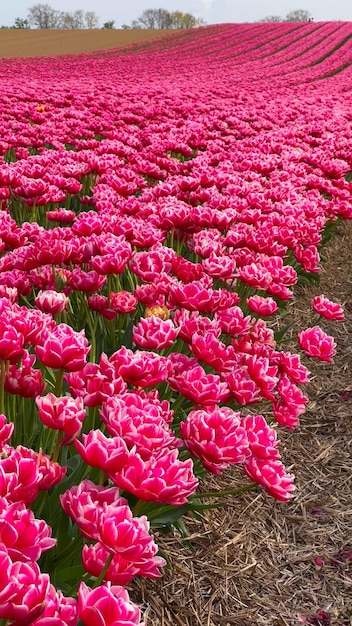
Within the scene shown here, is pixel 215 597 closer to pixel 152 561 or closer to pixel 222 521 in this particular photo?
pixel 222 521

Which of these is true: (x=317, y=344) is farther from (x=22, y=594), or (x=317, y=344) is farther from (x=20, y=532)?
(x=22, y=594)

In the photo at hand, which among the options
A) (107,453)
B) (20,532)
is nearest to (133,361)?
(107,453)

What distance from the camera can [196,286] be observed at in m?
2.26

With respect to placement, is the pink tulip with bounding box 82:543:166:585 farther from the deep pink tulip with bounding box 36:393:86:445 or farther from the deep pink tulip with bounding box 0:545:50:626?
the deep pink tulip with bounding box 36:393:86:445

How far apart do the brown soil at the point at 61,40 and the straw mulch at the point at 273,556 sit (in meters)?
41.5

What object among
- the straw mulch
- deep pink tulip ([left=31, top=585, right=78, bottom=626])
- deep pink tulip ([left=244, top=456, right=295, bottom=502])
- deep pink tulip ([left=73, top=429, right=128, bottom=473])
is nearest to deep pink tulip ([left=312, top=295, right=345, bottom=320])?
the straw mulch

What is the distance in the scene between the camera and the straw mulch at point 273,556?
2264mm

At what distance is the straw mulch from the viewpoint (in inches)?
89.1

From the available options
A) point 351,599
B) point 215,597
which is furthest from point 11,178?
point 351,599


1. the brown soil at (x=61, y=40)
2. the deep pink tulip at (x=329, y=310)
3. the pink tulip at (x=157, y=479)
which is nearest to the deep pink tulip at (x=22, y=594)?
the pink tulip at (x=157, y=479)

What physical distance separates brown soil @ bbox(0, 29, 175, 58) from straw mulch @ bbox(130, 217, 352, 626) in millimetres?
41474

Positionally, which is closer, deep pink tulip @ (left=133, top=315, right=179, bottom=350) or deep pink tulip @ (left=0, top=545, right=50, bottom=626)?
deep pink tulip @ (left=0, top=545, right=50, bottom=626)

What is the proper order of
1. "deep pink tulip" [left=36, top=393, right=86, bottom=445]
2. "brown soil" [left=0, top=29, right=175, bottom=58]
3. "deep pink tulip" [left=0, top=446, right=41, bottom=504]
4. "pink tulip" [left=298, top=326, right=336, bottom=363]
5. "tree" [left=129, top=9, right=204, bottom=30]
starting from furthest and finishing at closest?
1. "tree" [left=129, top=9, right=204, bottom=30]
2. "brown soil" [left=0, top=29, right=175, bottom=58]
3. "pink tulip" [left=298, top=326, right=336, bottom=363]
4. "deep pink tulip" [left=36, top=393, right=86, bottom=445]
5. "deep pink tulip" [left=0, top=446, right=41, bottom=504]

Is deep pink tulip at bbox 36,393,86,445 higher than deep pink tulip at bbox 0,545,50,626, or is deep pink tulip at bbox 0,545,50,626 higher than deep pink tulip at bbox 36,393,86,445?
deep pink tulip at bbox 0,545,50,626
